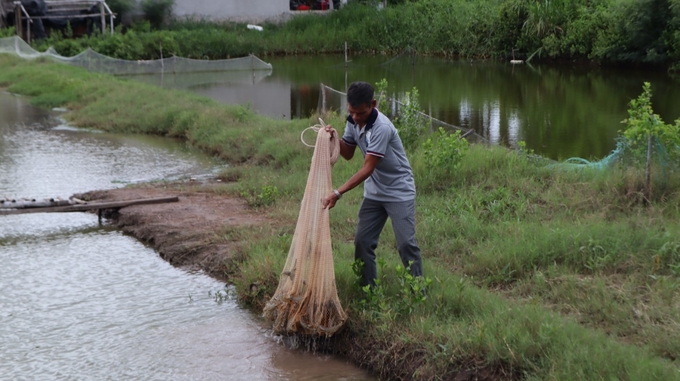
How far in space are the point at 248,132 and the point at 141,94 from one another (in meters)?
5.15

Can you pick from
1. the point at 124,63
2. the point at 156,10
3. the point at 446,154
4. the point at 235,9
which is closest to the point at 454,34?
the point at 235,9

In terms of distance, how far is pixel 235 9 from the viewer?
38750 millimetres

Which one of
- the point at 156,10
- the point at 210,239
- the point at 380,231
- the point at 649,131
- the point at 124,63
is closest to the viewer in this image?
the point at 380,231

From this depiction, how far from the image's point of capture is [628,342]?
4961 millimetres

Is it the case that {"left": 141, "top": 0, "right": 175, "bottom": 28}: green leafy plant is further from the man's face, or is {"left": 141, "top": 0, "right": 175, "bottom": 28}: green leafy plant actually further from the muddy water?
the man's face

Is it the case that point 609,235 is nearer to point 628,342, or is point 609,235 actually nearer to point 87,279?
point 628,342

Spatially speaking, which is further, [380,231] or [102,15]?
[102,15]

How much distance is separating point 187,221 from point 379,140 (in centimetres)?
383

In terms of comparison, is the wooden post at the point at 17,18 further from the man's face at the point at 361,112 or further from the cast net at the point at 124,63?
the man's face at the point at 361,112

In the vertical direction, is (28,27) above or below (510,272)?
above

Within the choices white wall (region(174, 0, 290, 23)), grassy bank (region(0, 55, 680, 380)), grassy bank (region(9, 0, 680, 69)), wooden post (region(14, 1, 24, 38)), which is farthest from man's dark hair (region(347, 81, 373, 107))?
white wall (region(174, 0, 290, 23))

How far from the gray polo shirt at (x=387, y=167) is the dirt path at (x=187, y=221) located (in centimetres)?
223

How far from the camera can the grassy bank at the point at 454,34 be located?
26656mm

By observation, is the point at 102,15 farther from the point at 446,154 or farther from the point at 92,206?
the point at 446,154
